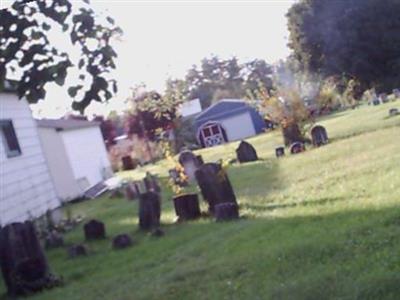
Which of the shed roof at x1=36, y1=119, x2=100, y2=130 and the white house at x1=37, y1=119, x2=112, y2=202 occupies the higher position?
the shed roof at x1=36, y1=119, x2=100, y2=130

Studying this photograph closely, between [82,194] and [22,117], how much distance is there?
6.76m

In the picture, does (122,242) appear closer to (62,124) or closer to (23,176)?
(23,176)

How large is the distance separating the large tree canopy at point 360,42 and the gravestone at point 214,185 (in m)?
24.2

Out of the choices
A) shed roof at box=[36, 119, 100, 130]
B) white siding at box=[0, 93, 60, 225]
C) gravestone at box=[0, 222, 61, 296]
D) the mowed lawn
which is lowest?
the mowed lawn

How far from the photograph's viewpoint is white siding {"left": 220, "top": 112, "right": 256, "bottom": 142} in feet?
205

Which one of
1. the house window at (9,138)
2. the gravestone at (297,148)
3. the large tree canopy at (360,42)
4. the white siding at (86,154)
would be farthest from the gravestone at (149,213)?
the large tree canopy at (360,42)

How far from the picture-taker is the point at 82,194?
26.0 metres

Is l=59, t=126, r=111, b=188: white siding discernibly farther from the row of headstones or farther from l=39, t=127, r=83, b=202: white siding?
the row of headstones

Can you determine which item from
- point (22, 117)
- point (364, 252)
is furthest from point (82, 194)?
point (364, 252)

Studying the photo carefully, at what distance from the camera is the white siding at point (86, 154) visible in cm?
2808

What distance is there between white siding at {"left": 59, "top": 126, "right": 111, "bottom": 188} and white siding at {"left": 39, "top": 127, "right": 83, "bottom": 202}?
2.45 feet

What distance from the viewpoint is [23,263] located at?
8672mm

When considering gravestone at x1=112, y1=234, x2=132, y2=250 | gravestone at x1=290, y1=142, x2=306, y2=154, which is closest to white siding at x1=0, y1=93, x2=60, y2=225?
gravestone at x1=112, y1=234, x2=132, y2=250

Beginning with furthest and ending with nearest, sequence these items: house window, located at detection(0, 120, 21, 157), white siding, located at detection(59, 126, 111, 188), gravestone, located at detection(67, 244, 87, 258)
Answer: white siding, located at detection(59, 126, 111, 188), house window, located at detection(0, 120, 21, 157), gravestone, located at detection(67, 244, 87, 258)
